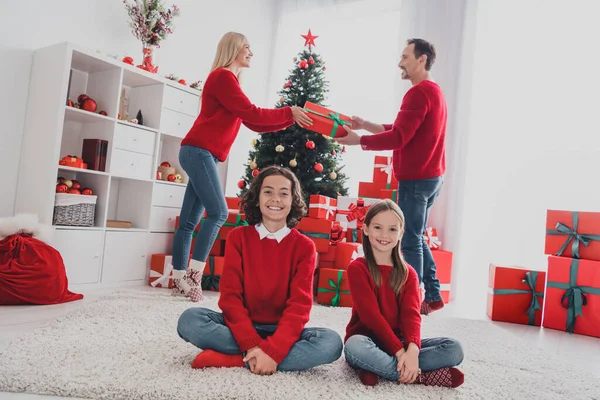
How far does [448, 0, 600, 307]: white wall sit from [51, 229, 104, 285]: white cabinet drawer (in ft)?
8.65

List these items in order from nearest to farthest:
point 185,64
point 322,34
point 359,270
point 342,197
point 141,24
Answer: point 359,270 → point 141,24 → point 342,197 → point 185,64 → point 322,34

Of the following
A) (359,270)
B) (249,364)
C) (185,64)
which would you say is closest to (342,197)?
(185,64)

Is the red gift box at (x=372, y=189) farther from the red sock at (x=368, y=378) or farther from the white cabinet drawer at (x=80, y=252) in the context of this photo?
the red sock at (x=368, y=378)

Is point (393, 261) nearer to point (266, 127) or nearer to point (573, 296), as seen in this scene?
point (266, 127)

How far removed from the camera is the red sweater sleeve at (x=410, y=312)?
147 centimetres

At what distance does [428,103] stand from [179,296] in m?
1.76

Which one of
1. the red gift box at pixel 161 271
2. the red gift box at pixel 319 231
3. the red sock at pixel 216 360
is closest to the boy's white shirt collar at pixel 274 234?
the red sock at pixel 216 360

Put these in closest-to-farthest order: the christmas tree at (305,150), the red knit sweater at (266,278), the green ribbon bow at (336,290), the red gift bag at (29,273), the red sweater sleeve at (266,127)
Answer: the red knit sweater at (266,278)
the red gift bag at (29,273)
the red sweater sleeve at (266,127)
the green ribbon bow at (336,290)
the christmas tree at (305,150)

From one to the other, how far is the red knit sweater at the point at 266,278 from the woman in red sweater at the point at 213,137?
3.60 feet

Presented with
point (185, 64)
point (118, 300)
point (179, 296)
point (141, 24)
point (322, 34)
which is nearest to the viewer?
point (118, 300)

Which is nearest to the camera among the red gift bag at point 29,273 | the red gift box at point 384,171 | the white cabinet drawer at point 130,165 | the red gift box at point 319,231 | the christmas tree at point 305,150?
the red gift bag at point 29,273

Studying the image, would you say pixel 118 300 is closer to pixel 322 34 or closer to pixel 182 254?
pixel 182 254

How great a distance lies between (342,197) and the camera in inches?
144

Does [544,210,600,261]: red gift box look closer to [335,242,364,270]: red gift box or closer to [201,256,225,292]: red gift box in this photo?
[335,242,364,270]: red gift box
